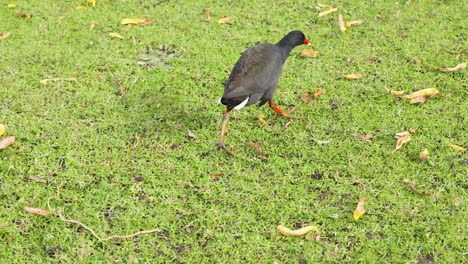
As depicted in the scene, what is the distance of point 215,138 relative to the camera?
4312mm

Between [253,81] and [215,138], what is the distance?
0.62 meters

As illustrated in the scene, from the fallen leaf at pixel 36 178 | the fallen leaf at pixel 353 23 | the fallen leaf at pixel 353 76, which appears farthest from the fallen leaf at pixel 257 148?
the fallen leaf at pixel 353 23

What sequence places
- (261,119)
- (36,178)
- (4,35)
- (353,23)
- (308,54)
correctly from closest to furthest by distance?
(36,178) → (261,119) → (308,54) → (4,35) → (353,23)

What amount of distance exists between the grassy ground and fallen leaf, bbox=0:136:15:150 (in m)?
0.06

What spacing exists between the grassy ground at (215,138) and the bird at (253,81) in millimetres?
299

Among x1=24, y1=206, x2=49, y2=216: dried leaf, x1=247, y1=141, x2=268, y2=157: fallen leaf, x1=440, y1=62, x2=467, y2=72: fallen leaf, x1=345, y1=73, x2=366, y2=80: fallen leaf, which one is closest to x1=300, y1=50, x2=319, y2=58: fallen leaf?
x1=345, y1=73, x2=366, y2=80: fallen leaf

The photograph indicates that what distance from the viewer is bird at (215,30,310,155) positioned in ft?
13.2

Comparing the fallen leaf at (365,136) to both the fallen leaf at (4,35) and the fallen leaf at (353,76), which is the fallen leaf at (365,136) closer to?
the fallen leaf at (353,76)

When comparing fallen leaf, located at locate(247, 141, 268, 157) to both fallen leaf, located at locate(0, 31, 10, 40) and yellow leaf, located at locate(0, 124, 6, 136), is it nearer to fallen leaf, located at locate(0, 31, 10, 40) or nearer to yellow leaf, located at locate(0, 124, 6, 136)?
yellow leaf, located at locate(0, 124, 6, 136)

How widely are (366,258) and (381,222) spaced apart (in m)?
0.37

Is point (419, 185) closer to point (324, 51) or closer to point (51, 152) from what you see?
point (324, 51)

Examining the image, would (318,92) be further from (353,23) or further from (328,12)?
(328,12)

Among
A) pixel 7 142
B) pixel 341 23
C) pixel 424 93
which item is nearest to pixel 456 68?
pixel 424 93

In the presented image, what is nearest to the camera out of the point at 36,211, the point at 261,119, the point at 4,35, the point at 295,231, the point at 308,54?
the point at 295,231
